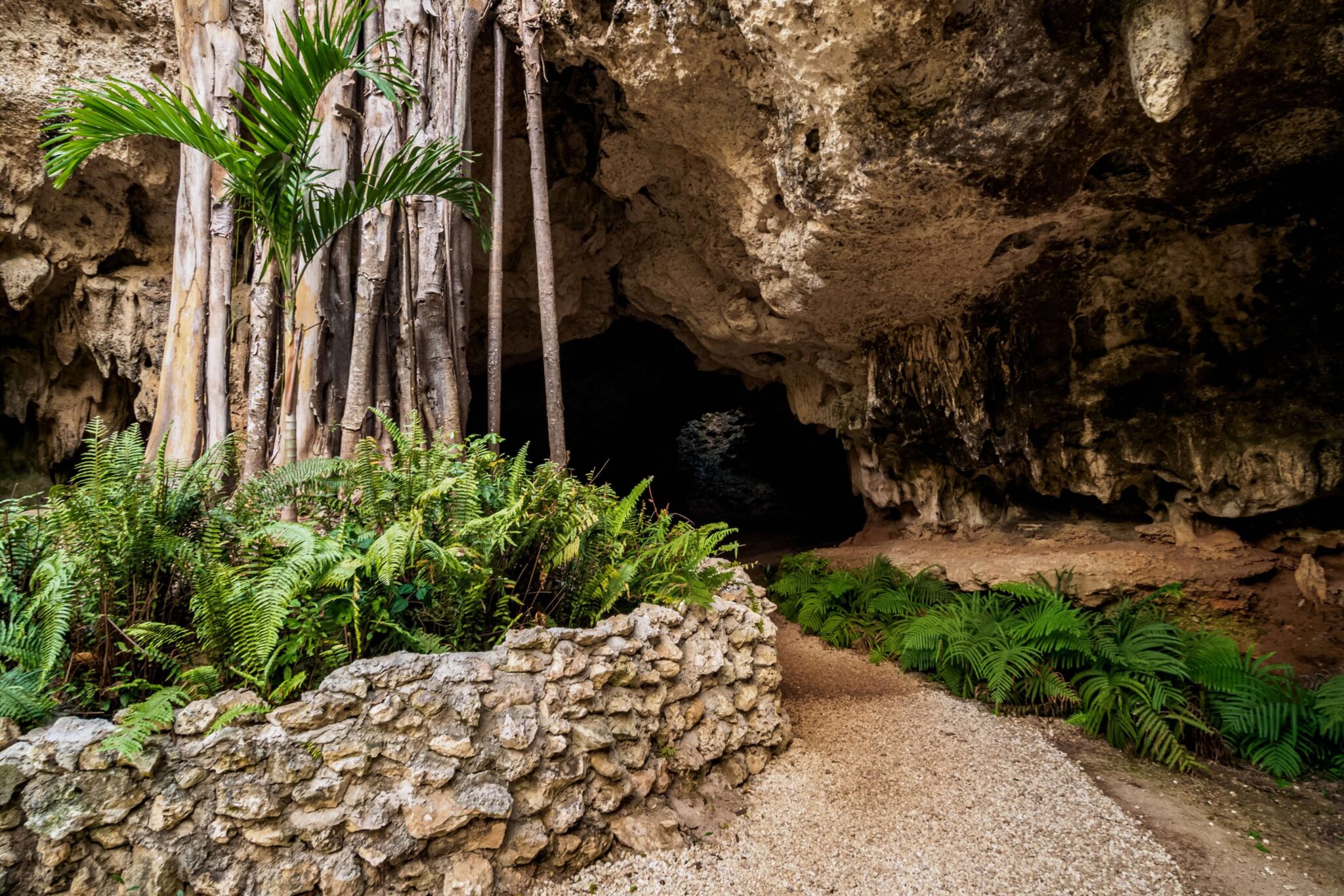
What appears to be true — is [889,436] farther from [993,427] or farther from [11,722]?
[11,722]

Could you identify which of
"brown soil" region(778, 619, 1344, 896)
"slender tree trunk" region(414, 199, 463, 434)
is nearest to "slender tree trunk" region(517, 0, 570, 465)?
"slender tree trunk" region(414, 199, 463, 434)

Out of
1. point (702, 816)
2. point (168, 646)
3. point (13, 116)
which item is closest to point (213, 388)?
point (168, 646)

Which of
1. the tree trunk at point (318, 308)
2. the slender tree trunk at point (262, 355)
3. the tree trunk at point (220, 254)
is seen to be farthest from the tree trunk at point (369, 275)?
the tree trunk at point (220, 254)

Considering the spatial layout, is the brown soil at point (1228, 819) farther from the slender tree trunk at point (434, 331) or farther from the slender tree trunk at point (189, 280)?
the slender tree trunk at point (189, 280)

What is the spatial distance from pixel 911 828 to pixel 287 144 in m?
4.56

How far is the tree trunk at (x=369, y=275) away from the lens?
12.8ft

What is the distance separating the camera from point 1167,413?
5000mm

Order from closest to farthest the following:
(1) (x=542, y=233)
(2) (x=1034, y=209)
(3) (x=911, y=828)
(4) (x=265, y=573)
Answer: (4) (x=265, y=573)
(3) (x=911, y=828)
(2) (x=1034, y=209)
(1) (x=542, y=233)

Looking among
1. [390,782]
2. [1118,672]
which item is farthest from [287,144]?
[1118,672]

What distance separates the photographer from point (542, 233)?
4508mm

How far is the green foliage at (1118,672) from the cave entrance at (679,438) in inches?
234

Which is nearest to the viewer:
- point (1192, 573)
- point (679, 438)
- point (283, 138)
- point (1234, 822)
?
point (1234, 822)

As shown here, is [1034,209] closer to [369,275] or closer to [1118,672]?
[1118,672]

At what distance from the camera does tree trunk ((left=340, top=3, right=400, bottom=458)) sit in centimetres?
389
